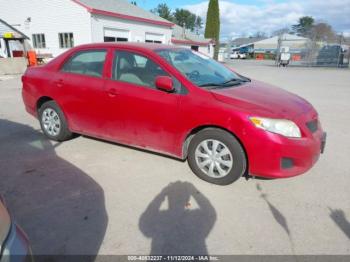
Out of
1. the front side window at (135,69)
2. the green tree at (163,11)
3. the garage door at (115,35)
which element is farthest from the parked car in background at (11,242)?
the green tree at (163,11)

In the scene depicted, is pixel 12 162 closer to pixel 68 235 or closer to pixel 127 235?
pixel 68 235

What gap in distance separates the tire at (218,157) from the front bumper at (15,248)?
7.78 feet

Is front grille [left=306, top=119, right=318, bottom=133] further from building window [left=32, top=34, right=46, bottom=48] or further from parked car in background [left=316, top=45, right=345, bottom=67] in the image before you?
parked car in background [left=316, top=45, right=345, bottom=67]

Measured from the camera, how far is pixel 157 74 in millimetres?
3969

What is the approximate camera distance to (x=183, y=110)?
370 centimetres

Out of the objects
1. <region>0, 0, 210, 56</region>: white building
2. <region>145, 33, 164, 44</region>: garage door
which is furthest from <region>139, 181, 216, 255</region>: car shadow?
<region>145, 33, 164, 44</region>: garage door

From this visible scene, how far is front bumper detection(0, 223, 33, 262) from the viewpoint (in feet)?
4.90

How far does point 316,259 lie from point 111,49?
3.65 meters

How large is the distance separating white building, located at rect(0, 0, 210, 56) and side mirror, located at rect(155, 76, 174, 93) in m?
17.9

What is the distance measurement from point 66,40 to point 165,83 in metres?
20.1

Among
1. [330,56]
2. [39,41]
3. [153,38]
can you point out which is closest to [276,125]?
[39,41]

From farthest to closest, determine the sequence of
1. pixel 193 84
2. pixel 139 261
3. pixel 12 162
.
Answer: pixel 12 162 → pixel 193 84 → pixel 139 261

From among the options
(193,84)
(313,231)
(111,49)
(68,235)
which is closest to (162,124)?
(193,84)

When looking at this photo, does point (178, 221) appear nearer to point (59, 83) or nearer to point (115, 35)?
point (59, 83)
